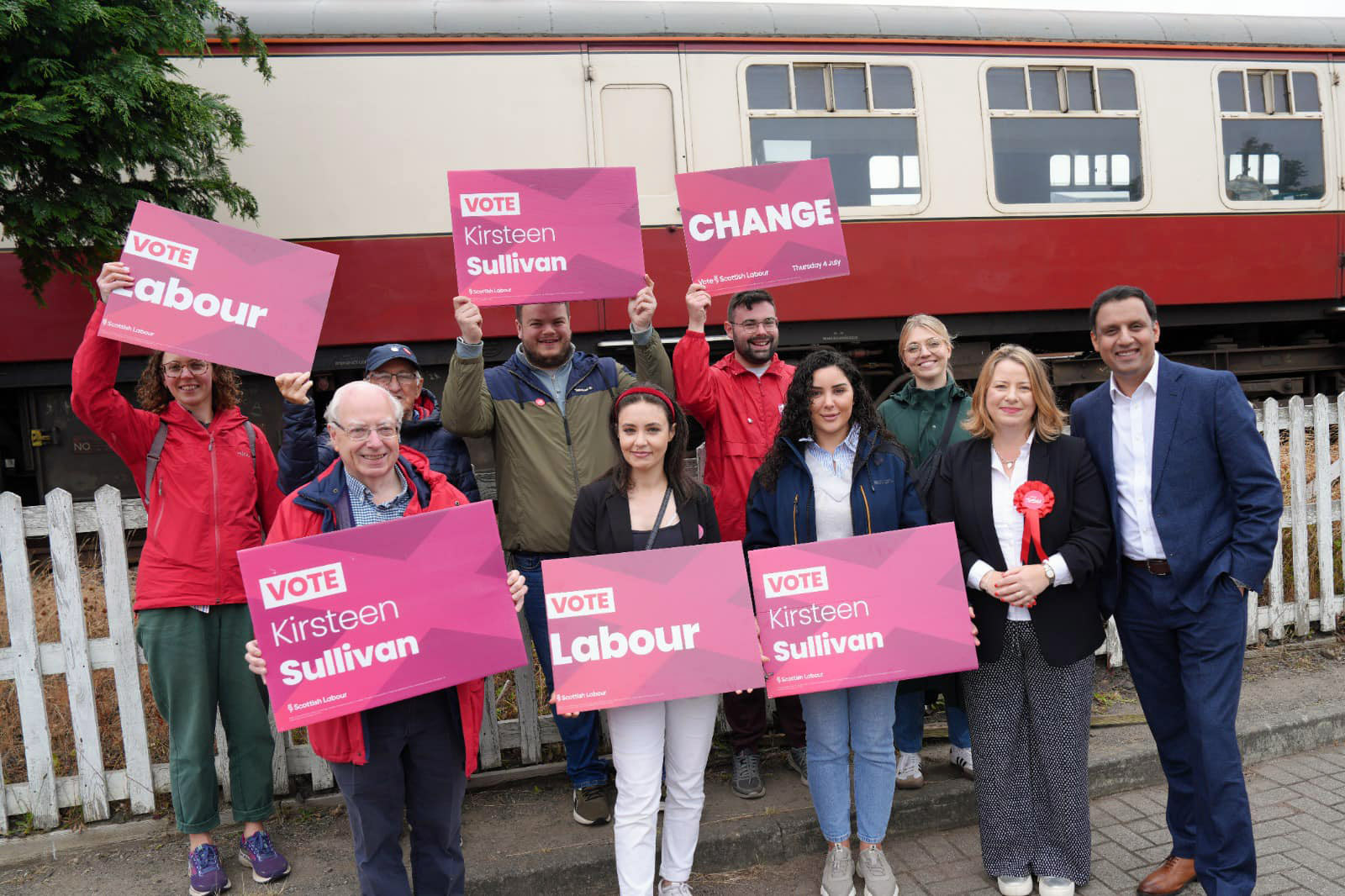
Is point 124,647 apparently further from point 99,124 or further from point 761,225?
point 99,124

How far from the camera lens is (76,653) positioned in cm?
307

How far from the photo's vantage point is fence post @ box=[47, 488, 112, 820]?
9.94 ft

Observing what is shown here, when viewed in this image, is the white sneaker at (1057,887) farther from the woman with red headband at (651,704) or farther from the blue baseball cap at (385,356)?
the blue baseball cap at (385,356)

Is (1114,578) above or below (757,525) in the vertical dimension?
below

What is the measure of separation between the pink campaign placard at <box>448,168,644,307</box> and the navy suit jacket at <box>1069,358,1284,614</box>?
5.75ft

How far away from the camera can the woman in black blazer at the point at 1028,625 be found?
2.54m

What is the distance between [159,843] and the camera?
3.05m

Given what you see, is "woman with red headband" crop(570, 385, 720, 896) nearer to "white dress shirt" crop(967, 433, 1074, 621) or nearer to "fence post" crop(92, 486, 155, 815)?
"white dress shirt" crop(967, 433, 1074, 621)

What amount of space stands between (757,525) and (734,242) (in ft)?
3.42

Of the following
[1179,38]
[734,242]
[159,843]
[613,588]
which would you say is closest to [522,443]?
[613,588]

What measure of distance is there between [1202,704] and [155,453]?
3.27m

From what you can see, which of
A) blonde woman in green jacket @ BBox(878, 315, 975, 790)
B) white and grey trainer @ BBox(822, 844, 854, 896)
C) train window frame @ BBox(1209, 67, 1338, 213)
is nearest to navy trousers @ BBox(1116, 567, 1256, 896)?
blonde woman in green jacket @ BBox(878, 315, 975, 790)

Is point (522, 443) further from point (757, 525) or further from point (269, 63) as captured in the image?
point (269, 63)

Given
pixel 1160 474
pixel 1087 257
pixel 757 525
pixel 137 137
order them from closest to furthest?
pixel 1160 474
pixel 757 525
pixel 137 137
pixel 1087 257
